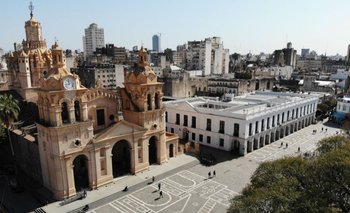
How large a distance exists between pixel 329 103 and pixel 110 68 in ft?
234

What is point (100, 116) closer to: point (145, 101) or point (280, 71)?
point (145, 101)

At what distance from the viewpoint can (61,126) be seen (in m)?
29.5

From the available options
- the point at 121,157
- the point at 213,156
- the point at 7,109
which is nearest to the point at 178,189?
the point at 121,157

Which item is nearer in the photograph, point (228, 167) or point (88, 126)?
point (88, 126)

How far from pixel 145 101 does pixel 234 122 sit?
16.2m

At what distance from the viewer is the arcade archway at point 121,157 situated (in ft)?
127

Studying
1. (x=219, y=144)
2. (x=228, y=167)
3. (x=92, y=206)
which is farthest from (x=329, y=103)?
(x=92, y=206)

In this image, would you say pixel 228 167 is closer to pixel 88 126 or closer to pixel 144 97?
pixel 144 97

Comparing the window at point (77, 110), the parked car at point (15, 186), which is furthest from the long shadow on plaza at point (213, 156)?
the parked car at point (15, 186)

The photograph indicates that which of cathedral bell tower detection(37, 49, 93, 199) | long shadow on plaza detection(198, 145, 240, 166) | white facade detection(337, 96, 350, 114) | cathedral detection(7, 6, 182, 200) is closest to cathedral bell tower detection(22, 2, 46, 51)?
cathedral detection(7, 6, 182, 200)

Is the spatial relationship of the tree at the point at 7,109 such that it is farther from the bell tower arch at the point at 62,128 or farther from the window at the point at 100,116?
the window at the point at 100,116

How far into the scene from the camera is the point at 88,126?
3195 centimetres

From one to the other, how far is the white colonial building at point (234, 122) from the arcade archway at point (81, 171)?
69.4 feet

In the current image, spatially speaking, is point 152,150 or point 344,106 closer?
point 152,150
